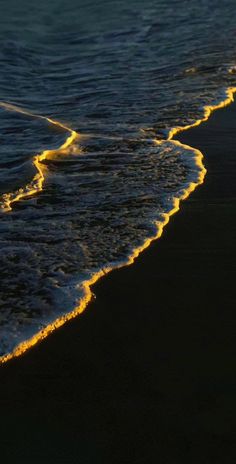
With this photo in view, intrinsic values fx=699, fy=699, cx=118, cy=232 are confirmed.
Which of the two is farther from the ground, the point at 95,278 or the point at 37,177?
the point at 37,177

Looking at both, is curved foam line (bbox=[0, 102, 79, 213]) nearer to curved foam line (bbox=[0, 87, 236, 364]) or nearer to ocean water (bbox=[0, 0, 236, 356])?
ocean water (bbox=[0, 0, 236, 356])

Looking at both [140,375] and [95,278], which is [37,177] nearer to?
[95,278]

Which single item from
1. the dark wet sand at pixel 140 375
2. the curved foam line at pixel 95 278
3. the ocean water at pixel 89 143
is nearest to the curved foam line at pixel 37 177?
the ocean water at pixel 89 143

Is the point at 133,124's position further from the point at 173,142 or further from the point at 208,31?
the point at 208,31

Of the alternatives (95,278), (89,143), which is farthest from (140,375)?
(89,143)

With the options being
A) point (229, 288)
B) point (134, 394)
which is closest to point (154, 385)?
point (134, 394)

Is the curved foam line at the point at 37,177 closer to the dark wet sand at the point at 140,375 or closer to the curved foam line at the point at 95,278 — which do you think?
the curved foam line at the point at 95,278
